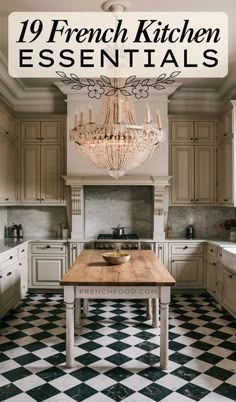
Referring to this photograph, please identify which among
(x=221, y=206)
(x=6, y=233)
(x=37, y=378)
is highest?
(x=221, y=206)

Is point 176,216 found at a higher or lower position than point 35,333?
higher

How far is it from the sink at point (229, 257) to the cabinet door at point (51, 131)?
301 cm

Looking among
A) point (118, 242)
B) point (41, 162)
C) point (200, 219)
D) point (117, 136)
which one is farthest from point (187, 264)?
point (117, 136)

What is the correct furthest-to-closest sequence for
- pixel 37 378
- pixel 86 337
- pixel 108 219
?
pixel 108 219 < pixel 86 337 < pixel 37 378

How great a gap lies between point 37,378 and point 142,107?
13.1 feet

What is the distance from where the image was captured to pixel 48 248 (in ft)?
18.2

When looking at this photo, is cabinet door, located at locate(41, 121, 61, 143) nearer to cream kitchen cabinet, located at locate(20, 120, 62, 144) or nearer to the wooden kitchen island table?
cream kitchen cabinet, located at locate(20, 120, 62, 144)

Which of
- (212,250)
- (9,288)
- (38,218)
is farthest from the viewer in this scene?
(38,218)

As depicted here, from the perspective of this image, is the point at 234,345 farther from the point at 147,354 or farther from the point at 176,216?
the point at 176,216

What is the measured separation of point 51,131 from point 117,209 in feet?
5.30

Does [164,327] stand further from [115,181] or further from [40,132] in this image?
[40,132]

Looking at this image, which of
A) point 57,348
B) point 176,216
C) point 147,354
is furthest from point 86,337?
point 176,216

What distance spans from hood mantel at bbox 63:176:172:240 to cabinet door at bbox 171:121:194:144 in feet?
2.40

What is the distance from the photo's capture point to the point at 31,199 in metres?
5.78
